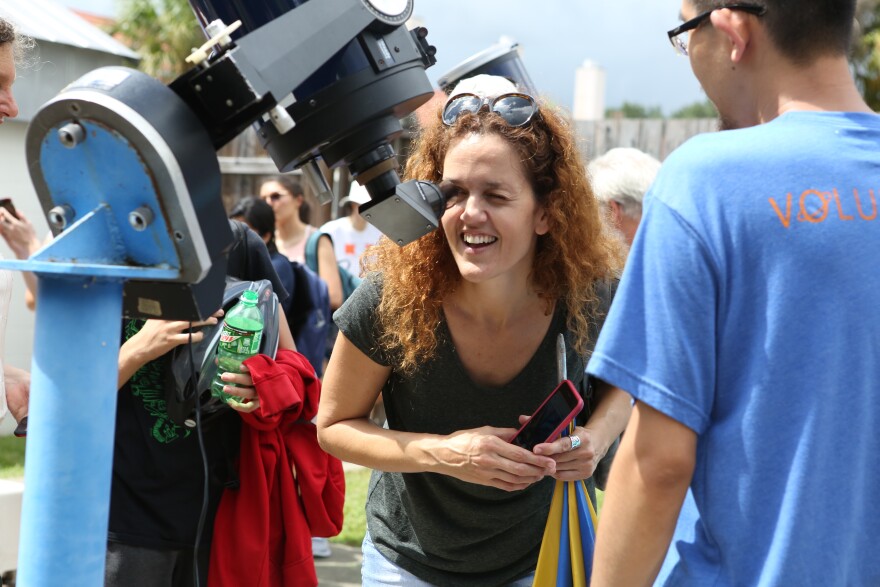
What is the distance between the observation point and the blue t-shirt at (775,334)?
1.49m

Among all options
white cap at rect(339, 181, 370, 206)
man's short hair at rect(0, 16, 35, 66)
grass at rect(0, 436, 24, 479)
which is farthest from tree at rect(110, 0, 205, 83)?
man's short hair at rect(0, 16, 35, 66)

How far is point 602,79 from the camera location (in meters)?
48.9

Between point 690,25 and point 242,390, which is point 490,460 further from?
point 690,25

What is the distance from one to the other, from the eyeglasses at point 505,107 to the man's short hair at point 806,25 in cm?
Result: 104

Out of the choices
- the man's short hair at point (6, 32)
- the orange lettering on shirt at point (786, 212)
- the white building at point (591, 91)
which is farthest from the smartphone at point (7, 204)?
the white building at point (591, 91)

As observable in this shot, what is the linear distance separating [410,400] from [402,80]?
44.2 inches

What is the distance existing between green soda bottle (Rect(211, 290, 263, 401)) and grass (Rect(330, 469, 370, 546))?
3.06m

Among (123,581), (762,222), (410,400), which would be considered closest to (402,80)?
(762,222)

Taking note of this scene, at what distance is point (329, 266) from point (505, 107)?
4187mm

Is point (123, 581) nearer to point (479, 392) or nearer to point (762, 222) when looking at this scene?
point (479, 392)

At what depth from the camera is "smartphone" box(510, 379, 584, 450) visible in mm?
2299

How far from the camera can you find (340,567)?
5.67 metres

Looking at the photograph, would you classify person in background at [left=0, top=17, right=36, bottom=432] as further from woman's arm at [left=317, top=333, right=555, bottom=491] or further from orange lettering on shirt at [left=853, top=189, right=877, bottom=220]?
orange lettering on shirt at [left=853, top=189, right=877, bottom=220]

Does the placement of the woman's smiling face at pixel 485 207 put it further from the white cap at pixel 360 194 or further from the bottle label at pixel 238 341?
the bottle label at pixel 238 341
